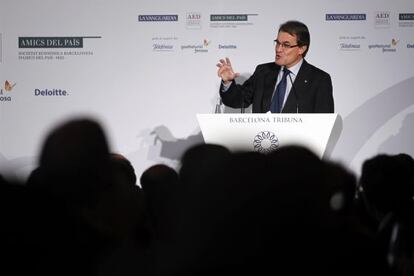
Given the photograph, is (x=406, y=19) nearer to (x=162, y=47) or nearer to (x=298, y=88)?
(x=298, y=88)

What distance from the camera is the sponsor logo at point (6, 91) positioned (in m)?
7.76

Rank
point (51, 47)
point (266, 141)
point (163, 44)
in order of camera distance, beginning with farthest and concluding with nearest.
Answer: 1. point (51, 47)
2. point (163, 44)
3. point (266, 141)

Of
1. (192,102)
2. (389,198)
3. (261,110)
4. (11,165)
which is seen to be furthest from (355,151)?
(389,198)

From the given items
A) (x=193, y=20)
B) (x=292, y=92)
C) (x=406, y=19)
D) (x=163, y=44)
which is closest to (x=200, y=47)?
(x=193, y=20)

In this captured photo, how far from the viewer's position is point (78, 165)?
1745 millimetres

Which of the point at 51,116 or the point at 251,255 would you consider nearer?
the point at 251,255

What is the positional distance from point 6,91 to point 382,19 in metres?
4.23

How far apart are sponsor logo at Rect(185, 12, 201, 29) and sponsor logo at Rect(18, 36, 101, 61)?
1042mm

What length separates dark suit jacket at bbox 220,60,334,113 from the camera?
22.7 ft

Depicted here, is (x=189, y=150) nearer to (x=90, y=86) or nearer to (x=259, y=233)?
(x=259, y=233)

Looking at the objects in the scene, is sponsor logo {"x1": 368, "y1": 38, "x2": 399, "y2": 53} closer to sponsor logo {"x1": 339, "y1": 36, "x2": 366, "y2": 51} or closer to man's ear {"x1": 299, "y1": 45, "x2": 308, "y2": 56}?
sponsor logo {"x1": 339, "y1": 36, "x2": 366, "y2": 51}

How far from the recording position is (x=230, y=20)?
7512 mm

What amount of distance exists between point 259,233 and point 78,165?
0.59 meters

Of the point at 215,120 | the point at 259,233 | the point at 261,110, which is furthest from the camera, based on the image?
the point at 261,110
